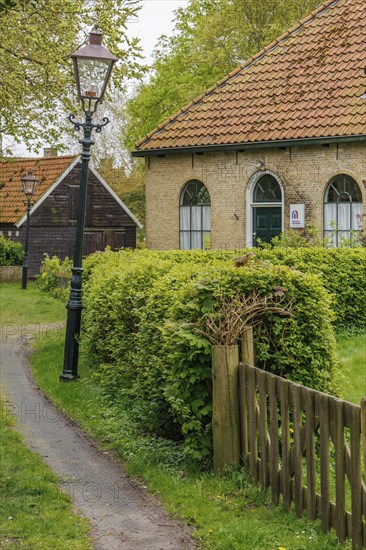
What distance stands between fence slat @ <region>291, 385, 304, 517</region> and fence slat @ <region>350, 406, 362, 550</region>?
0.71 metres

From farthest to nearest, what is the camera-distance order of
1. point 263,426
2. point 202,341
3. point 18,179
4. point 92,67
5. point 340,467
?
point 18,179 < point 92,67 < point 202,341 < point 263,426 < point 340,467

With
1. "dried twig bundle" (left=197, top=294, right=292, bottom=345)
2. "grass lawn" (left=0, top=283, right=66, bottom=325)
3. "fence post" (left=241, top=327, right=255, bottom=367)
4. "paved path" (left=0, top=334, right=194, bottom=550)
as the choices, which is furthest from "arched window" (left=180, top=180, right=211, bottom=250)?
"fence post" (left=241, top=327, right=255, bottom=367)

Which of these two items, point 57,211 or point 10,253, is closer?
point 10,253

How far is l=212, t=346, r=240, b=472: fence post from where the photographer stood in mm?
7336

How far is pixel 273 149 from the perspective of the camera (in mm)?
22625

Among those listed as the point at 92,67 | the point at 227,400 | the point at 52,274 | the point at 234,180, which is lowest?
the point at 227,400

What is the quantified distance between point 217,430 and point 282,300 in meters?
1.33

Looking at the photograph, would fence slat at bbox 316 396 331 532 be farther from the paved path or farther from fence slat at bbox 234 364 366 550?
the paved path

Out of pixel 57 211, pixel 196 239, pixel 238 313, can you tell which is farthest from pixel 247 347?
pixel 57 211

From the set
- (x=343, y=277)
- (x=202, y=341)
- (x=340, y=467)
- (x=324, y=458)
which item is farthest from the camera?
(x=343, y=277)

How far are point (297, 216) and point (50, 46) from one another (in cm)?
747

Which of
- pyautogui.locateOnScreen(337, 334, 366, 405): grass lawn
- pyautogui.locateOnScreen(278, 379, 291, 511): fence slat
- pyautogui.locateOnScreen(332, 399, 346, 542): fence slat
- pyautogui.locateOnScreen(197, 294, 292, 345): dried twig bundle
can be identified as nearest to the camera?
pyautogui.locateOnScreen(332, 399, 346, 542): fence slat

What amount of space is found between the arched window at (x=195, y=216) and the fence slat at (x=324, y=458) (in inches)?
713

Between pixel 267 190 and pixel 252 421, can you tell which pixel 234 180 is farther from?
pixel 252 421
